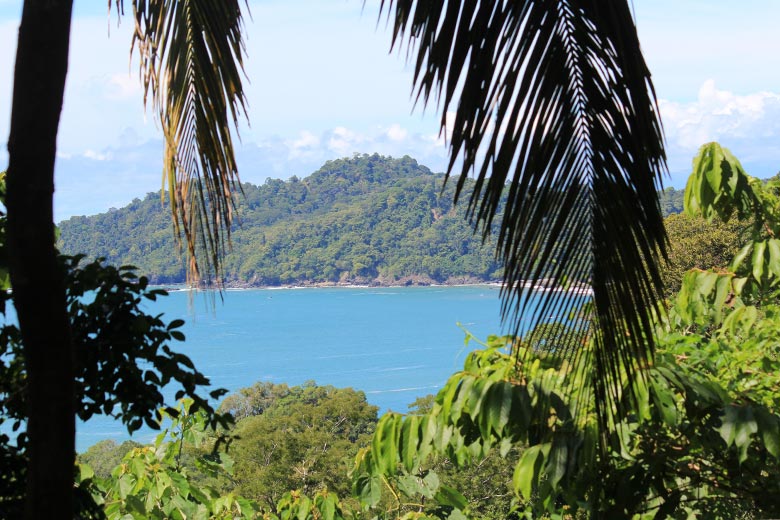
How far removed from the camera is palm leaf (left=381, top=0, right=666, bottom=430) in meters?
1.04

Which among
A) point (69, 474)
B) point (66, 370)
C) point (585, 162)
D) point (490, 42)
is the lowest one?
point (69, 474)

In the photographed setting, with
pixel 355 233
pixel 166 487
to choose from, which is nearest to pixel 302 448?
pixel 166 487

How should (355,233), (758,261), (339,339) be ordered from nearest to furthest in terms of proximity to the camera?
(758,261), (355,233), (339,339)

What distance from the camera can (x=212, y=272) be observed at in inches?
64.7

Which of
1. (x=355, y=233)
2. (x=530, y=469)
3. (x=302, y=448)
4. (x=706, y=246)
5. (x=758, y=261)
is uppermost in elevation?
(x=355, y=233)

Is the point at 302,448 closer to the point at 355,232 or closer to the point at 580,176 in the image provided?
the point at 580,176

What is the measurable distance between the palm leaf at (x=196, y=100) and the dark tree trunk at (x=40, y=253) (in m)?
0.54

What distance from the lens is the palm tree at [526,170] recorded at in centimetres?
104

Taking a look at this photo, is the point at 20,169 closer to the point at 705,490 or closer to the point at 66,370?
the point at 66,370

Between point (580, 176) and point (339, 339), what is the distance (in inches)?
2324

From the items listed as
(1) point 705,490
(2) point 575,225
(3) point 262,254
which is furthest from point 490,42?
(3) point 262,254

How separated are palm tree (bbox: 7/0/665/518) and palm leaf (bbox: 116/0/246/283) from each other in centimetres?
54

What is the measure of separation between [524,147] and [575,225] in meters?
0.12

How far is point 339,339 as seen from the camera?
196ft
